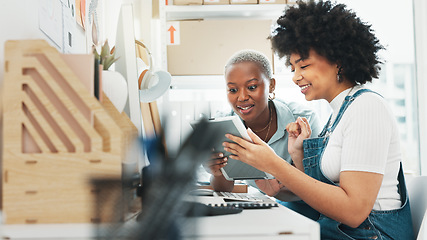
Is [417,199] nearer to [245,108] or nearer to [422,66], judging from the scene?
[245,108]

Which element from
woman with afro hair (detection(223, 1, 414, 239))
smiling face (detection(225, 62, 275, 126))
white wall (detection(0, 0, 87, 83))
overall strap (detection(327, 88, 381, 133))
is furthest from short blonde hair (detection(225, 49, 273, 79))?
white wall (detection(0, 0, 87, 83))

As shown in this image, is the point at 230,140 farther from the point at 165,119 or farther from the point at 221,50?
the point at 221,50

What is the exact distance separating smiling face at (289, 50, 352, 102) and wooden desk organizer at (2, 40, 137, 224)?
781 millimetres

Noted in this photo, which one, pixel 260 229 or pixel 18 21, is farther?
pixel 18 21

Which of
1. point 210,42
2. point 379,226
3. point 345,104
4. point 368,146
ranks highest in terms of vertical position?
point 210,42

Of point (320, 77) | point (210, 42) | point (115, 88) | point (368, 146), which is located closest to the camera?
point (115, 88)

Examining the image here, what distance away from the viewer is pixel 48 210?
0.64 m

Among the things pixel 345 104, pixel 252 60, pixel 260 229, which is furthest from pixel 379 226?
pixel 252 60

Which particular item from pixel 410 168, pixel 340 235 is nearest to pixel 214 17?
pixel 410 168

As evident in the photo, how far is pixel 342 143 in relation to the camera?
1.11m

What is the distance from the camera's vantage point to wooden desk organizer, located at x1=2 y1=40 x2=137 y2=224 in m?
0.64

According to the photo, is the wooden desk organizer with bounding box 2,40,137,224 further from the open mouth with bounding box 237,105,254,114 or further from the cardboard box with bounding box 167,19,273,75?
the cardboard box with bounding box 167,19,273,75

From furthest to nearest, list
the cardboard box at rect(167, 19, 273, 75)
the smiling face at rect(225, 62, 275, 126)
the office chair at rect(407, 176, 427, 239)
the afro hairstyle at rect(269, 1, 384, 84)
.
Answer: the cardboard box at rect(167, 19, 273, 75) < the smiling face at rect(225, 62, 275, 126) < the afro hairstyle at rect(269, 1, 384, 84) < the office chair at rect(407, 176, 427, 239)

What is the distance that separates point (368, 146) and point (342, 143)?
96 mm
